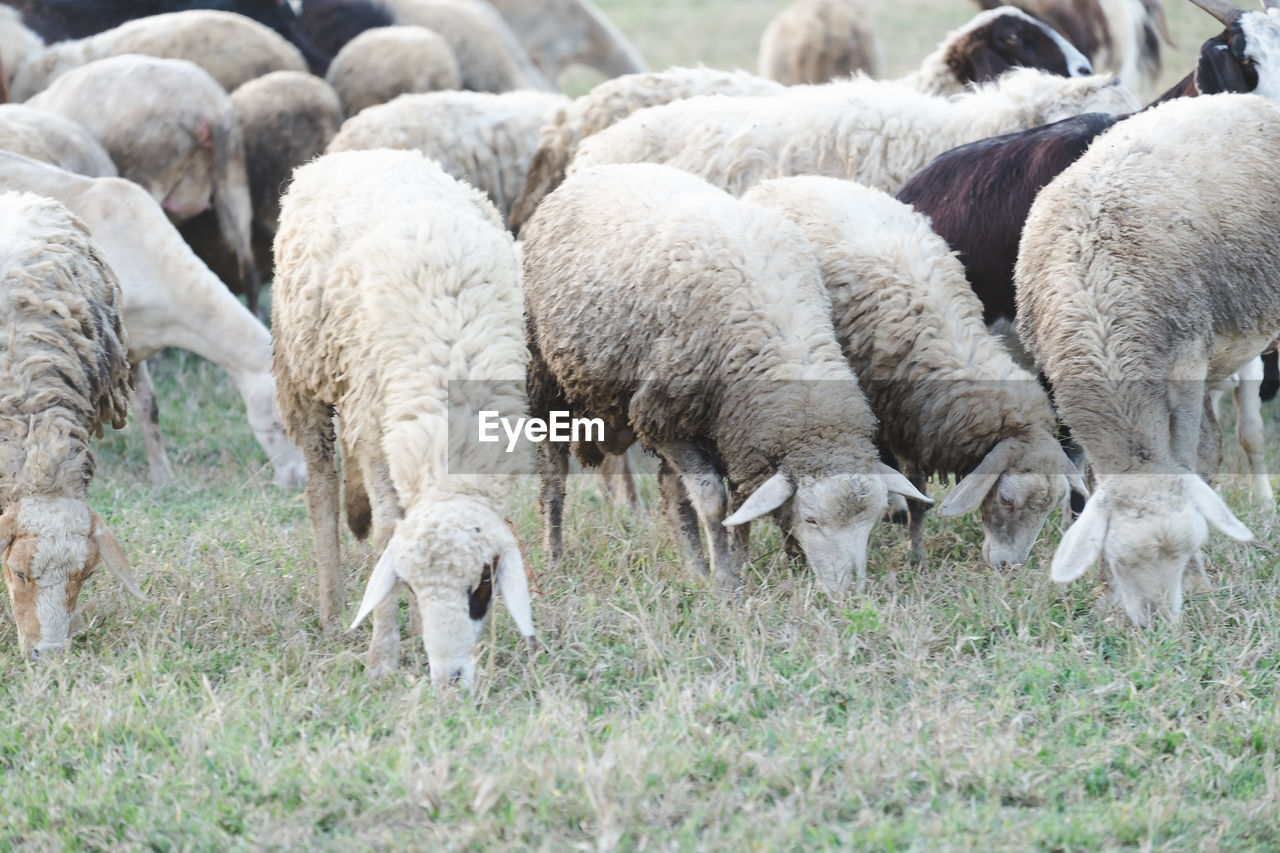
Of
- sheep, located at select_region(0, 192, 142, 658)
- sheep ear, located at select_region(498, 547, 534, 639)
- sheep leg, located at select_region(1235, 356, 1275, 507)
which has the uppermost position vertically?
sheep, located at select_region(0, 192, 142, 658)

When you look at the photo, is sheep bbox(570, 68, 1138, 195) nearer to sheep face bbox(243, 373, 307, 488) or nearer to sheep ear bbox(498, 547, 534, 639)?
sheep face bbox(243, 373, 307, 488)

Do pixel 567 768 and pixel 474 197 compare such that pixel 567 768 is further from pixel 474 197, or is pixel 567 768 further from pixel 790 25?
pixel 790 25

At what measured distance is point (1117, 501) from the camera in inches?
169

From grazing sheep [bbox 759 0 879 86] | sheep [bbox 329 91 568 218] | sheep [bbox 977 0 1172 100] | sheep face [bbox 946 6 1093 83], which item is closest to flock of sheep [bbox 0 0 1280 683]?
sheep face [bbox 946 6 1093 83]

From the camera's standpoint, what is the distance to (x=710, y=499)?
15.5ft

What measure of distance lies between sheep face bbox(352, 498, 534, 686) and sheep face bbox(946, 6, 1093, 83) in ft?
15.6

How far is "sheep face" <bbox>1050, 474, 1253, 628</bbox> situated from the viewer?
13.8 feet

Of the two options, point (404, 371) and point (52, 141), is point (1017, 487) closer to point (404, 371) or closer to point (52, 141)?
point (404, 371)

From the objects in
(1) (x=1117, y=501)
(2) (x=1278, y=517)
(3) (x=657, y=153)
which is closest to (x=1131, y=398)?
(1) (x=1117, y=501)

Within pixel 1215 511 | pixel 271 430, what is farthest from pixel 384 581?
pixel 271 430

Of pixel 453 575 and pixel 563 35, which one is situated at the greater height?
pixel 563 35

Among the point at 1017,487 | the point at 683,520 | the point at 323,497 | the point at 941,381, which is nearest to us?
the point at 323,497

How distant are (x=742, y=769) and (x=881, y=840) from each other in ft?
1.44

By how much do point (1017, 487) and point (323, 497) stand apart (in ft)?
7.05
